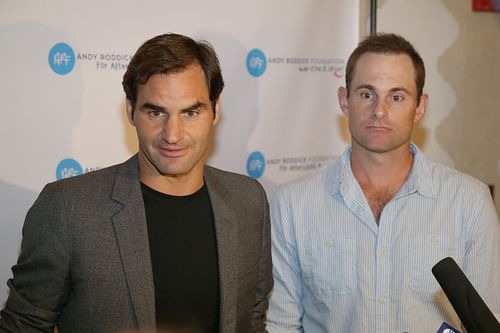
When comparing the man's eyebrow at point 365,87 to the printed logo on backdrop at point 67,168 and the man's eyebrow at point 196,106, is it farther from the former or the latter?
the printed logo on backdrop at point 67,168

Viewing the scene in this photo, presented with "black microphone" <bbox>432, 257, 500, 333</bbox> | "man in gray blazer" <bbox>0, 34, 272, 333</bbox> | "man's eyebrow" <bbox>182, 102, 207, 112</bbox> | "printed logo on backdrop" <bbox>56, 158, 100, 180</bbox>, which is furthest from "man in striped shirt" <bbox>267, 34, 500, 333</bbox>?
"black microphone" <bbox>432, 257, 500, 333</bbox>

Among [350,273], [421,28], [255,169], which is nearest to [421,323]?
[350,273]

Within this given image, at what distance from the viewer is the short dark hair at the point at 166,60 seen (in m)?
1.62

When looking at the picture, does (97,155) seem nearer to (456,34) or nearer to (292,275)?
(292,275)

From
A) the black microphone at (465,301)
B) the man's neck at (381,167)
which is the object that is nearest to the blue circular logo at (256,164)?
the man's neck at (381,167)

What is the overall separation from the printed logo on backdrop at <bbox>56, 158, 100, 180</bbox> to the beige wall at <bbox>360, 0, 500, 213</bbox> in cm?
150

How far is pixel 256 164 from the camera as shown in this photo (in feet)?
8.31

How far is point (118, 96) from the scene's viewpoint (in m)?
2.18

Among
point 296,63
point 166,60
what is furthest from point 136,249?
point 296,63

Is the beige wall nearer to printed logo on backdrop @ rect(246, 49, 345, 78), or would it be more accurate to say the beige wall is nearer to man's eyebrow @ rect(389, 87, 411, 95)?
printed logo on backdrop @ rect(246, 49, 345, 78)

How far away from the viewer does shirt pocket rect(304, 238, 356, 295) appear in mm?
1955

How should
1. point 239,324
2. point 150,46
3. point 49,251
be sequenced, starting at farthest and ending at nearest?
point 239,324, point 150,46, point 49,251

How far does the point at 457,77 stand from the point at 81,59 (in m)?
1.82

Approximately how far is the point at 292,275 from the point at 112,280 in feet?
2.24
